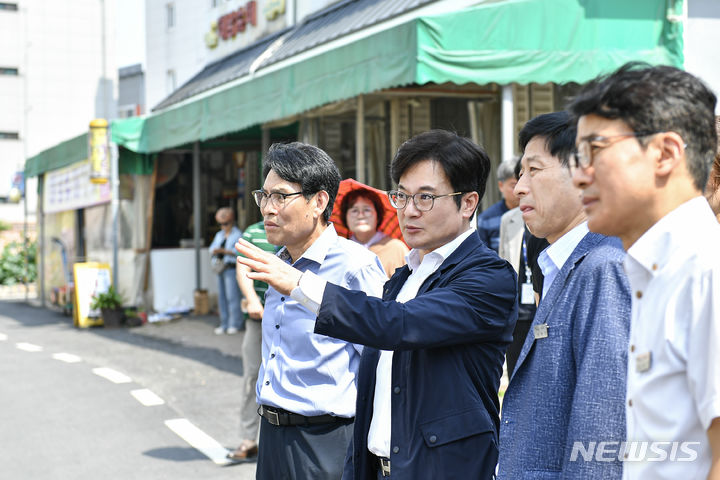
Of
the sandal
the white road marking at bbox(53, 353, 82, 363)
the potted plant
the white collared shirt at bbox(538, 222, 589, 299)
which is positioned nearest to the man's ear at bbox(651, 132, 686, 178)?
the white collared shirt at bbox(538, 222, 589, 299)

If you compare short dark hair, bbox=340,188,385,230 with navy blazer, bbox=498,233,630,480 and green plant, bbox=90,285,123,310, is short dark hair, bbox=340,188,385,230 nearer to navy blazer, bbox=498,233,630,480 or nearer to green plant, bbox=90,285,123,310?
navy blazer, bbox=498,233,630,480

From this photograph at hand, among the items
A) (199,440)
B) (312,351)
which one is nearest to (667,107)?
(312,351)

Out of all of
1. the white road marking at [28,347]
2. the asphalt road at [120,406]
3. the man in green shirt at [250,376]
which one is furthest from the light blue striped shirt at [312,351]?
the white road marking at [28,347]

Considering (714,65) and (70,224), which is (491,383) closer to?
(714,65)

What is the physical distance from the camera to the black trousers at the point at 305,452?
3.06m

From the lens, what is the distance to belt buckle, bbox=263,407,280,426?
3145 millimetres

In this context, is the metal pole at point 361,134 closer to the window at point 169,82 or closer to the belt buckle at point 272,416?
the belt buckle at point 272,416

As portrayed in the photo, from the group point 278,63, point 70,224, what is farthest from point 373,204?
point 70,224

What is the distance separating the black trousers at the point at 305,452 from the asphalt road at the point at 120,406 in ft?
8.82

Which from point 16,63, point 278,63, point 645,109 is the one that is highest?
point 16,63

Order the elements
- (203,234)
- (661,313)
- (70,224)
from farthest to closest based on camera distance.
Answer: (70,224)
(203,234)
(661,313)

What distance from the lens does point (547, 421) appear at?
6.11 ft

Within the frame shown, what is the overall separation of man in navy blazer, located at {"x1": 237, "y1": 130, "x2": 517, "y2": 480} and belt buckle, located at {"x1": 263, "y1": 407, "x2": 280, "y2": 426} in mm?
646

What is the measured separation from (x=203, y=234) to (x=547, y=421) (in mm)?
16272
